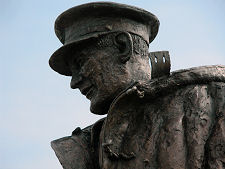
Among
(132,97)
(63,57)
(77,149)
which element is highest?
(63,57)

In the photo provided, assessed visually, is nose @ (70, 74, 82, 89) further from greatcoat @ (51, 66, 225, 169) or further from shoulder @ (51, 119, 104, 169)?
greatcoat @ (51, 66, 225, 169)

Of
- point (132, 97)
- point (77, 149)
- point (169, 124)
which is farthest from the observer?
point (77, 149)

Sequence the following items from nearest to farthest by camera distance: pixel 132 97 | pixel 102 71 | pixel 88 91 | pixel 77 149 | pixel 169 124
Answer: pixel 169 124 < pixel 132 97 < pixel 102 71 < pixel 88 91 < pixel 77 149

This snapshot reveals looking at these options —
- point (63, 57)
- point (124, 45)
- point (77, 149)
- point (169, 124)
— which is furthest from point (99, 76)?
point (169, 124)

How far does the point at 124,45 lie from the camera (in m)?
5.47

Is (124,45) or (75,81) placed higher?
(124,45)

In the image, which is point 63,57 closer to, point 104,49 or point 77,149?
point 104,49

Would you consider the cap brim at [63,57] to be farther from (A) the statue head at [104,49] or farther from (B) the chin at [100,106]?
(B) the chin at [100,106]

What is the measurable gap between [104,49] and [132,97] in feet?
2.33

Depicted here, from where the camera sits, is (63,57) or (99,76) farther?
(63,57)

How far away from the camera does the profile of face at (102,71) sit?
17.6 ft

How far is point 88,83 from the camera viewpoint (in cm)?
556

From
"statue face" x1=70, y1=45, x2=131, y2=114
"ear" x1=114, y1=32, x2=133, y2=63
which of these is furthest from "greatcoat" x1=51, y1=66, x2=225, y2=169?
"ear" x1=114, y1=32, x2=133, y2=63

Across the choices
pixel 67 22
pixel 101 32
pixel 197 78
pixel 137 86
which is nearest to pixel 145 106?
pixel 137 86
